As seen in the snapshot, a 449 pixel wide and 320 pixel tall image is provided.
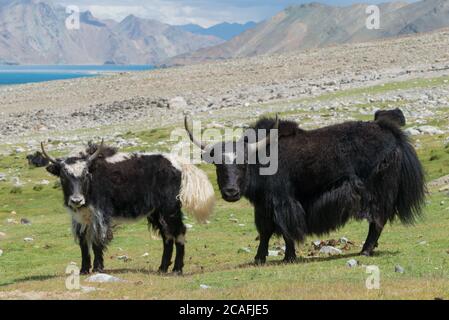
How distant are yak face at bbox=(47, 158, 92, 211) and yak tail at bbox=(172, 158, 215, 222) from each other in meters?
1.28

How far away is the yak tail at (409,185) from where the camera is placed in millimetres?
10422

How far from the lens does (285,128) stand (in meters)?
10.7

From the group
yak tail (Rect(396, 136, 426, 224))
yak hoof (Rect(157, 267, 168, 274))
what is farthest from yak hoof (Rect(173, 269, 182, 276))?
yak tail (Rect(396, 136, 426, 224))

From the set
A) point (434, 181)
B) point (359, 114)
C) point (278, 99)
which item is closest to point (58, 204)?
point (434, 181)

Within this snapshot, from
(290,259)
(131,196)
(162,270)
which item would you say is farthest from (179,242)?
(290,259)

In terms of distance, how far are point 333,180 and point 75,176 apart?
3441mm

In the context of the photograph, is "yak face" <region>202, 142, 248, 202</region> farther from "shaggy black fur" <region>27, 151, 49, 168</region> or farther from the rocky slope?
the rocky slope

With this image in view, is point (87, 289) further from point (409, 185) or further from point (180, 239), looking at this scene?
point (409, 185)

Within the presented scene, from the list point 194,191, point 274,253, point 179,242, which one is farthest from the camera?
point 274,253

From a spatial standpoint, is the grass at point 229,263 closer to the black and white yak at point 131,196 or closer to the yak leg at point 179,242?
the yak leg at point 179,242

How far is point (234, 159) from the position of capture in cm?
1014

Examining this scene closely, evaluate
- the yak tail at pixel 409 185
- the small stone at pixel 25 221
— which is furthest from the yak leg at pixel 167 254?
the small stone at pixel 25 221
